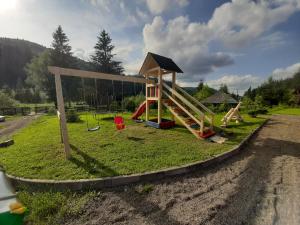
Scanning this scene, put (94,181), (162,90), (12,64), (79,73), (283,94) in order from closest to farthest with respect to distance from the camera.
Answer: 1. (94,181)
2. (79,73)
3. (162,90)
4. (283,94)
5. (12,64)

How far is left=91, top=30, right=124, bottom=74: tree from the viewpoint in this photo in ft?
105

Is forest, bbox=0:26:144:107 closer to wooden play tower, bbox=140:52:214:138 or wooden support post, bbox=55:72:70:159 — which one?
wooden play tower, bbox=140:52:214:138

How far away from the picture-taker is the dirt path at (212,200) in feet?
7.90

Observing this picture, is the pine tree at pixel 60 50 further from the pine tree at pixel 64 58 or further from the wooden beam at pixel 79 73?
the wooden beam at pixel 79 73

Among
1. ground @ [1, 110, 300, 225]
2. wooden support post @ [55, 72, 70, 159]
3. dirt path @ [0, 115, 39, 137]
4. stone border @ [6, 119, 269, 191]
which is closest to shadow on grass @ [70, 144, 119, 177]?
stone border @ [6, 119, 269, 191]

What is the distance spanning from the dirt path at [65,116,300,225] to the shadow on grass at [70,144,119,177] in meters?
0.53

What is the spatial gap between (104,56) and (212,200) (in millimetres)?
33895

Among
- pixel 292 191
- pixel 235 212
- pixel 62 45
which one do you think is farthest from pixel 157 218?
pixel 62 45

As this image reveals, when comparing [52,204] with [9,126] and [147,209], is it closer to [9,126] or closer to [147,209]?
[147,209]

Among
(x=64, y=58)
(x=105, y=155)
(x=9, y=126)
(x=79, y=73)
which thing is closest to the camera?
(x=105, y=155)

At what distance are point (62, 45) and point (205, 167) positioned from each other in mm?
33435

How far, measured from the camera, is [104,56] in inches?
1267

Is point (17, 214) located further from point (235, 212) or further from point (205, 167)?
point (205, 167)

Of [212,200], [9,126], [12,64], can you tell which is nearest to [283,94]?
[212,200]
